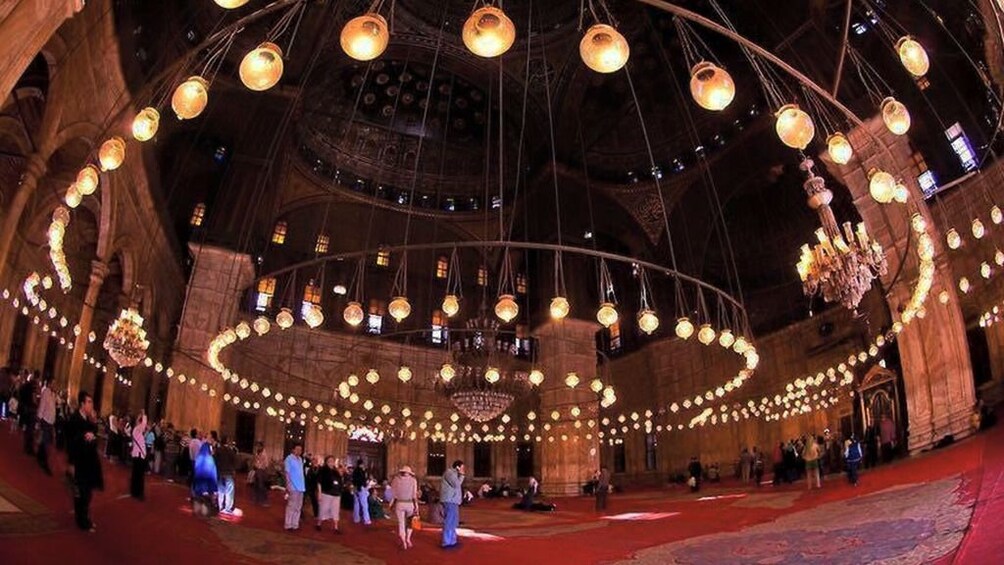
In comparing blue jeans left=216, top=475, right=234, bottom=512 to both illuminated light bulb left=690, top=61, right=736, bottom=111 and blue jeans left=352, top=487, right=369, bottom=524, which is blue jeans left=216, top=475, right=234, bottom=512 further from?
illuminated light bulb left=690, top=61, right=736, bottom=111

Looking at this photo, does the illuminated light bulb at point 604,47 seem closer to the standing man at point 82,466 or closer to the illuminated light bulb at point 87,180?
the illuminated light bulb at point 87,180

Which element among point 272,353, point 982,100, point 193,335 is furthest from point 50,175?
point 982,100

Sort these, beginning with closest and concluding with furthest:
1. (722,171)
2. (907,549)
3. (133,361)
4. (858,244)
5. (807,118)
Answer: (807,118) → (907,549) → (858,244) → (133,361) → (722,171)

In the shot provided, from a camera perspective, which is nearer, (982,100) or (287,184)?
(982,100)

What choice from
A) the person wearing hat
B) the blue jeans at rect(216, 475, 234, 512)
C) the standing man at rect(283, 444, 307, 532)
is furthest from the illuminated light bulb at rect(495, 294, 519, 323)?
the blue jeans at rect(216, 475, 234, 512)

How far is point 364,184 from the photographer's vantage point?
2269 cm

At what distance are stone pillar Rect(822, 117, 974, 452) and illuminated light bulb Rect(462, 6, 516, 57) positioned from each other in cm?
1052

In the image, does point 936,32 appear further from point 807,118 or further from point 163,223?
point 163,223

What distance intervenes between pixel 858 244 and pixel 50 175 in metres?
13.6

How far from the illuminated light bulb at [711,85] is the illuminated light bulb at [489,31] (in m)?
1.10

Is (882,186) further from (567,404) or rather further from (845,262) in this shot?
(567,404)

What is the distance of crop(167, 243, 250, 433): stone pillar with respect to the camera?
14867 millimetres

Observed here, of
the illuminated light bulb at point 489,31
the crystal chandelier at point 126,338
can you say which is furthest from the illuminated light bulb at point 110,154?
the crystal chandelier at point 126,338

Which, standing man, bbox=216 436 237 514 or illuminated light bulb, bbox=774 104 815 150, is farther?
standing man, bbox=216 436 237 514
